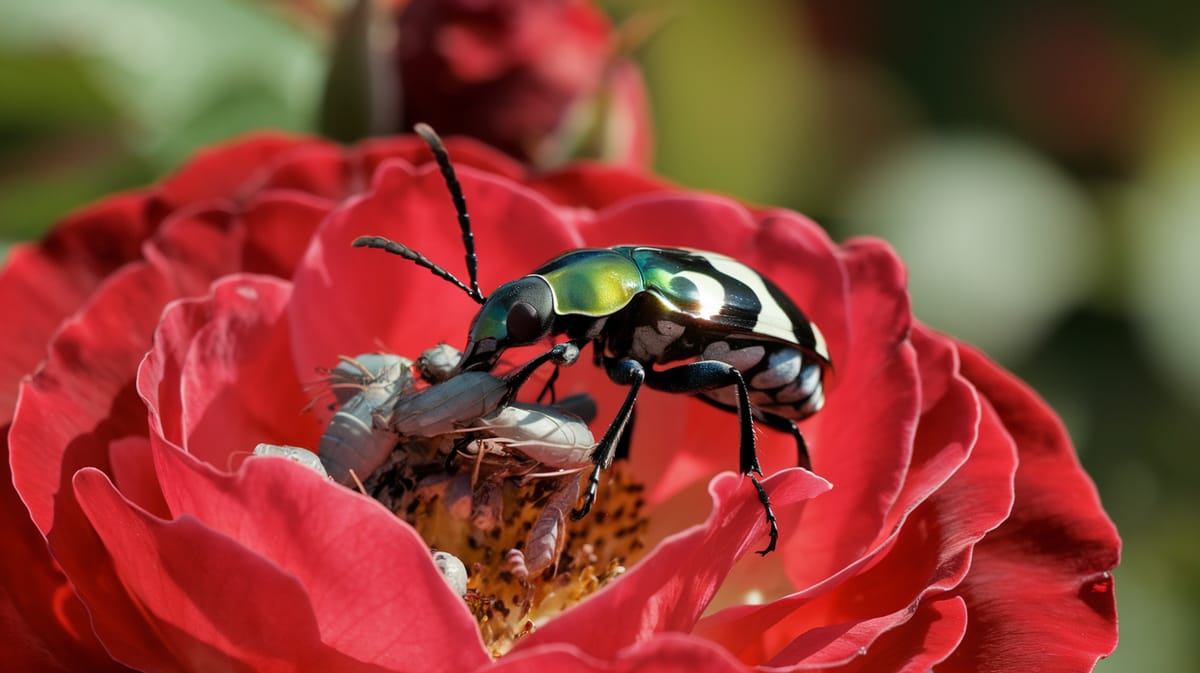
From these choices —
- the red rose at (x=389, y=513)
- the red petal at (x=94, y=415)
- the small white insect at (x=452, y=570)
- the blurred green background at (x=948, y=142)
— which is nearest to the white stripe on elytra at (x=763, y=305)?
the red rose at (x=389, y=513)

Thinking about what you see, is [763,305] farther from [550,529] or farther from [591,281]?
[550,529]

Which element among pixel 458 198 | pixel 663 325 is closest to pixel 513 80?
pixel 458 198

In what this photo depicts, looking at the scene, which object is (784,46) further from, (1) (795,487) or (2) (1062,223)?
(1) (795,487)

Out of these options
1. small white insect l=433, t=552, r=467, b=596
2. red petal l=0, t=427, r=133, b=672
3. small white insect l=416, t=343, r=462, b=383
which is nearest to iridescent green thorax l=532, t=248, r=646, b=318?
small white insect l=416, t=343, r=462, b=383

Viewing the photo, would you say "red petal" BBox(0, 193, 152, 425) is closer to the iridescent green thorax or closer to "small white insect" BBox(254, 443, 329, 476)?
"small white insect" BBox(254, 443, 329, 476)

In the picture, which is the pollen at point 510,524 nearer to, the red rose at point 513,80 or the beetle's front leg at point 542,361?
the beetle's front leg at point 542,361

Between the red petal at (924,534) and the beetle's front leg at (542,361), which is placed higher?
the beetle's front leg at (542,361)
